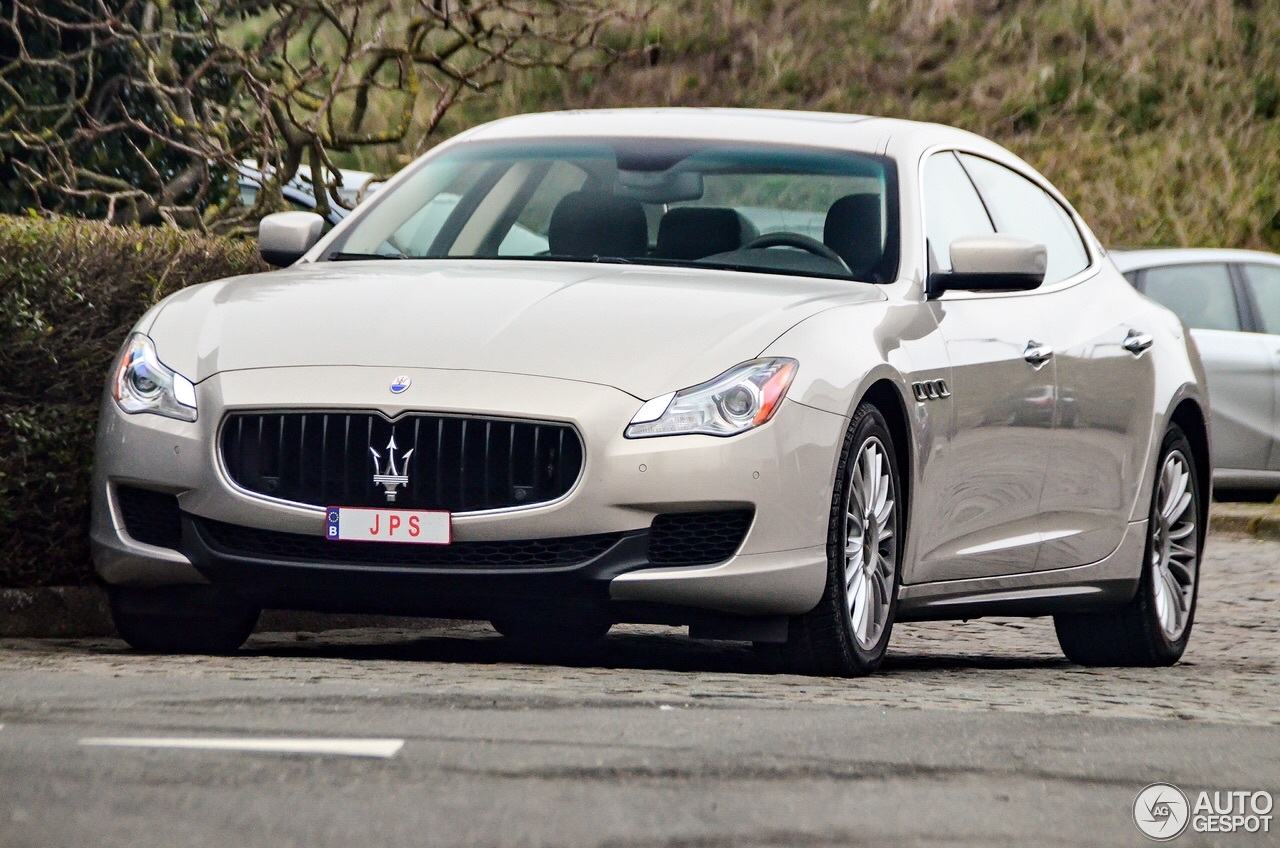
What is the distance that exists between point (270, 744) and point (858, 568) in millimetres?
2427

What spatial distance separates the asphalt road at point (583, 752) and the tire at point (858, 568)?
0.32ft

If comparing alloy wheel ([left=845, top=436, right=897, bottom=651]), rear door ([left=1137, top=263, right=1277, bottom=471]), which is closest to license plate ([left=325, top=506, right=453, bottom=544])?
alloy wheel ([left=845, top=436, right=897, bottom=651])

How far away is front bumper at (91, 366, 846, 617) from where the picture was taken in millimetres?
6316

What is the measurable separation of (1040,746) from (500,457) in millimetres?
1593

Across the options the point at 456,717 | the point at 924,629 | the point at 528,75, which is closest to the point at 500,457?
the point at 456,717

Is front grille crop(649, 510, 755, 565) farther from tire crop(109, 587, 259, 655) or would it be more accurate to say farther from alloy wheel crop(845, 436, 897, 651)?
tire crop(109, 587, 259, 655)

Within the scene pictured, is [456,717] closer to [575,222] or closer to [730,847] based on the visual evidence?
[730,847]

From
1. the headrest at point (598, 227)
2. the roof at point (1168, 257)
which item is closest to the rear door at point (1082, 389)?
the headrest at point (598, 227)

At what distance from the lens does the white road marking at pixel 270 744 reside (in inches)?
188

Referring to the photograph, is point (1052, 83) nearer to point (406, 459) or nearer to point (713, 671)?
point (713, 671)

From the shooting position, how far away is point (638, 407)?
6320 mm

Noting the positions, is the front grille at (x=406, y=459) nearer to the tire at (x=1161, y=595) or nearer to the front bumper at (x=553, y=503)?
the front bumper at (x=553, y=503)

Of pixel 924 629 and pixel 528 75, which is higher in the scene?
pixel 924 629

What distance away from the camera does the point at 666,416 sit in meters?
6.34
